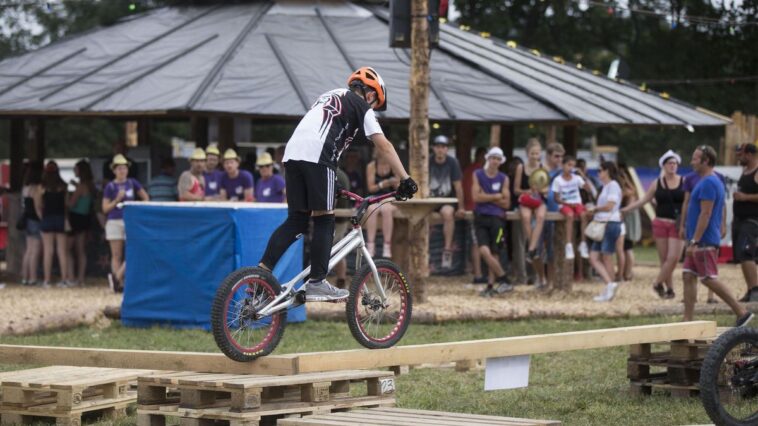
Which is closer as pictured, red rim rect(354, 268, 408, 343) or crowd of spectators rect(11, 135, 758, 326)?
red rim rect(354, 268, 408, 343)

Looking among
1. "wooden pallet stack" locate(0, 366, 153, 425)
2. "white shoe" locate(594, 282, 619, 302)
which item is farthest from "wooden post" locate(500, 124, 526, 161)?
"wooden pallet stack" locate(0, 366, 153, 425)

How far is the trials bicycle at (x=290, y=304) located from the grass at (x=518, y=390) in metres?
1.20

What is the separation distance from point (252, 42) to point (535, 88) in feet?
15.7

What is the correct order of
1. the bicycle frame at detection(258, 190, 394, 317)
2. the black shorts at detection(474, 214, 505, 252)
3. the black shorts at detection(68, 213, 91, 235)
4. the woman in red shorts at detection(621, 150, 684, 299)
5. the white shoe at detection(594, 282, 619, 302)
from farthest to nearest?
the black shorts at detection(68, 213, 91, 235) → the black shorts at detection(474, 214, 505, 252) → the white shoe at detection(594, 282, 619, 302) → the woman in red shorts at detection(621, 150, 684, 299) → the bicycle frame at detection(258, 190, 394, 317)

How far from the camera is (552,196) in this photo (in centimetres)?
1953

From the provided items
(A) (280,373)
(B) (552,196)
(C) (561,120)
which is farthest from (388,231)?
(A) (280,373)

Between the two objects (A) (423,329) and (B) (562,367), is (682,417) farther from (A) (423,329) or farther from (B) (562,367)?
(A) (423,329)

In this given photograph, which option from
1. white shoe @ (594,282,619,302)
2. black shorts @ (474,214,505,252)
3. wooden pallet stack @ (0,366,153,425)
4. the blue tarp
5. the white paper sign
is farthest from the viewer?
black shorts @ (474,214,505,252)

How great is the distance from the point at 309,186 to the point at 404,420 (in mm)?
1744

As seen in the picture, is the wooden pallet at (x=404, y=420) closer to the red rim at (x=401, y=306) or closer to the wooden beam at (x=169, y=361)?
the wooden beam at (x=169, y=361)

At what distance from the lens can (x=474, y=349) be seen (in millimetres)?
9734

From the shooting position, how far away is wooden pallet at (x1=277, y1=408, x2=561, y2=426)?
8453mm

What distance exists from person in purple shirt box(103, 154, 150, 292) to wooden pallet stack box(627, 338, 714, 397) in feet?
29.9

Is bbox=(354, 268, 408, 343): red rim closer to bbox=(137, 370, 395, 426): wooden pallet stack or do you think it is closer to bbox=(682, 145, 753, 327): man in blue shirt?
bbox=(137, 370, 395, 426): wooden pallet stack
